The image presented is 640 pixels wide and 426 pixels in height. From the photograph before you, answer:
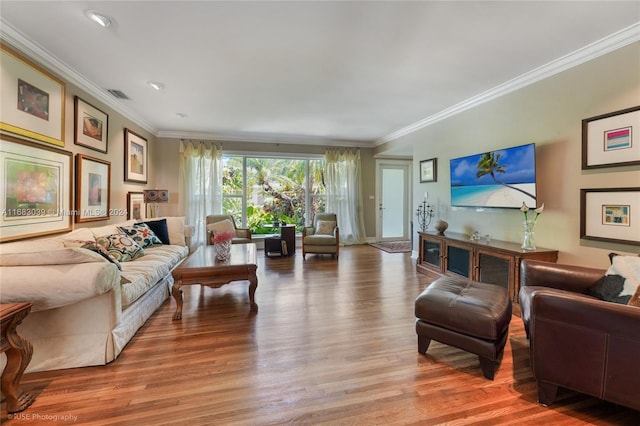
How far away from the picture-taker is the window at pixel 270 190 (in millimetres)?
6219

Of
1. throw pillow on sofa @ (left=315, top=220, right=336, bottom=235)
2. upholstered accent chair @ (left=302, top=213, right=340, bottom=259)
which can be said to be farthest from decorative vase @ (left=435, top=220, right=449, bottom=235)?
throw pillow on sofa @ (left=315, top=220, right=336, bottom=235)

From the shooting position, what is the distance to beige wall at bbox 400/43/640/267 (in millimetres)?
2400

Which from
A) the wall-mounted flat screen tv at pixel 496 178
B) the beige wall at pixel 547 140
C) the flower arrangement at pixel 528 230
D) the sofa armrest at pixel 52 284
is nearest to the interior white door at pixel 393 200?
the beige wall at pixel 547 140

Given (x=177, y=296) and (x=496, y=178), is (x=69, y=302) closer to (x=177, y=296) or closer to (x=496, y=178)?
(x=177, y=296)

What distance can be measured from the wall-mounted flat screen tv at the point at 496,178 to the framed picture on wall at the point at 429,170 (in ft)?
1.96

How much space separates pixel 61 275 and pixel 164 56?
2146mm

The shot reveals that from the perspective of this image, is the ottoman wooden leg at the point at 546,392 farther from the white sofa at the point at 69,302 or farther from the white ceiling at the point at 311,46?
the white sofa at the point at 69,302

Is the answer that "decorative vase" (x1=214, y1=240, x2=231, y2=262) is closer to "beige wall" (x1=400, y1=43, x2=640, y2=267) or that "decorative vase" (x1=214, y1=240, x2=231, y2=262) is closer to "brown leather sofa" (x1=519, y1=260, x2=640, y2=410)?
"brown leather sofa" (x1=519, y1=260, x2=640, y2=410)

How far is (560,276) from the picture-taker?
212cm

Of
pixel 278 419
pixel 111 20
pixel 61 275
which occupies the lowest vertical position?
pixel 278 419

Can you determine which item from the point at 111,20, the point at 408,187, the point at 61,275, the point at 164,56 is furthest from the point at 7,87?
the point at 408,187

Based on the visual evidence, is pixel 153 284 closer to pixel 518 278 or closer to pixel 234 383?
pixel 234 383

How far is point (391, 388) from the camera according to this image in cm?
165

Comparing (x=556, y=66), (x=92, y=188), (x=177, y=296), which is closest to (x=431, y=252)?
(x=556, y=66)
